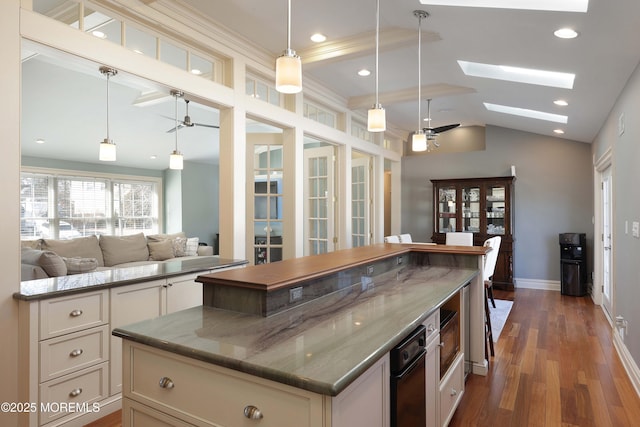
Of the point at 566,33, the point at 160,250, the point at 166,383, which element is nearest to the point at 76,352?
the point at 166,383

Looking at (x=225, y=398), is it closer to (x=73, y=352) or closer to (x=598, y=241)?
(x=73, y=352)

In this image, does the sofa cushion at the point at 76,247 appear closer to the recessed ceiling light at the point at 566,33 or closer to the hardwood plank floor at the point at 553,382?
the hardwood plank floor at the point at 553,382

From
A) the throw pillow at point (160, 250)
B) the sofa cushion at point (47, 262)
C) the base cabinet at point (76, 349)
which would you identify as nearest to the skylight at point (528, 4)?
the base cabinet at point (76, 349)

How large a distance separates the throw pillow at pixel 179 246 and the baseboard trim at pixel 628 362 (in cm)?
655

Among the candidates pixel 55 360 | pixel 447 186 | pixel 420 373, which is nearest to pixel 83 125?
pixel 55 360

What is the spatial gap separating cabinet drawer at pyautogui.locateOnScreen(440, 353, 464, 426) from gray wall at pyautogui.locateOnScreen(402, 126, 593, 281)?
4952 mm

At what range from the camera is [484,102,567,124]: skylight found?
17.7 feet

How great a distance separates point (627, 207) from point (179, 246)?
21.9ft

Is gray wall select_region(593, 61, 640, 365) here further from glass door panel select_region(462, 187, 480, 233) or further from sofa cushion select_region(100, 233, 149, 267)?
sofa cushion select_region(100, 233, 149, 267)

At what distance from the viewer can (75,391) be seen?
2322 millimetres

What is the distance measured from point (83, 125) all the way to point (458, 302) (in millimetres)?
6563

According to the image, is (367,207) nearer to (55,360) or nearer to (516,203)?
(516,203)

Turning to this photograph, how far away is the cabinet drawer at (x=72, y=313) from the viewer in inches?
85.7

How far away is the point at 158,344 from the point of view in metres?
1.40
